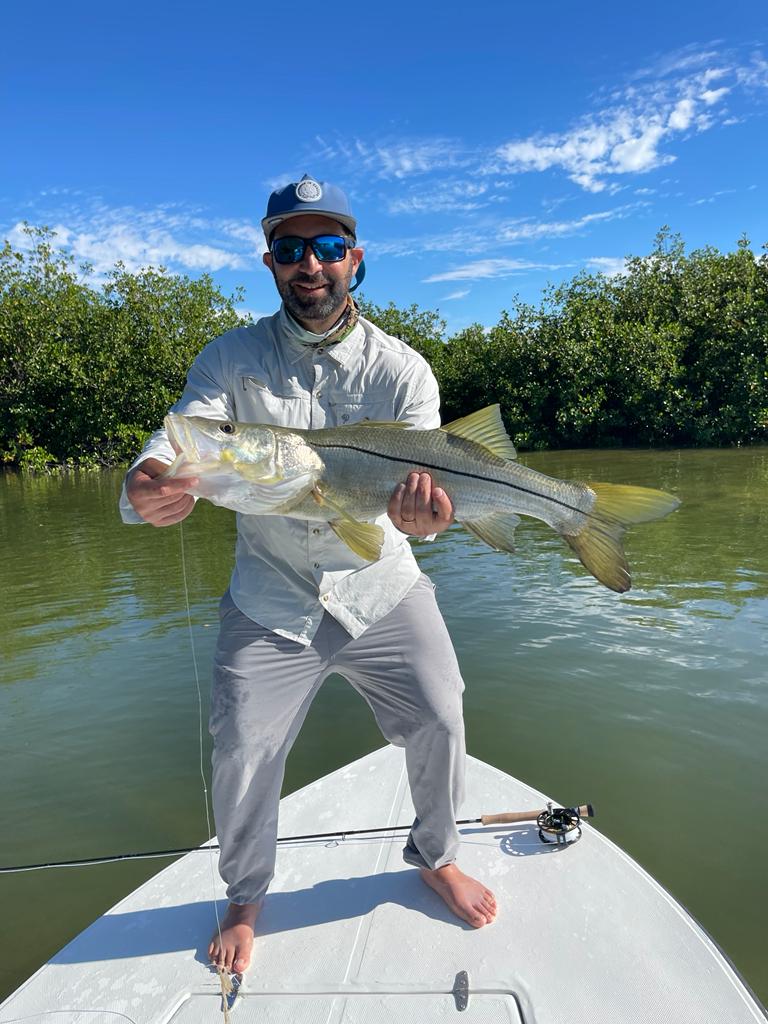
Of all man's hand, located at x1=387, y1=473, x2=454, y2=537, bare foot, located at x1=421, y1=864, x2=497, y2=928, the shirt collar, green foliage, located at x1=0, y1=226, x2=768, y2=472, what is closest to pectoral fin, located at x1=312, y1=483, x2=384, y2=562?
Result: man's hand, located at x1=387, y1=473, x2=454, y2=537

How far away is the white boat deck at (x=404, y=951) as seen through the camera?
2.39 metres

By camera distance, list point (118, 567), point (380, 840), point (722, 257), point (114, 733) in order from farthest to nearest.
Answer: point (722, 257)
point (118, 567)
point (114, 733)
point (380, 840)

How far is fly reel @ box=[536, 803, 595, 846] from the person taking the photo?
3.29 meters

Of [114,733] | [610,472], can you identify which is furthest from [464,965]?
[610,472]

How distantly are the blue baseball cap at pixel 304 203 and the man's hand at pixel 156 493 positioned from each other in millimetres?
1184

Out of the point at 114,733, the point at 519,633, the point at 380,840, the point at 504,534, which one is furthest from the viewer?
the point at 519,633

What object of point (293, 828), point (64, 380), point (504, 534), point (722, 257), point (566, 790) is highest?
point (722, 257)

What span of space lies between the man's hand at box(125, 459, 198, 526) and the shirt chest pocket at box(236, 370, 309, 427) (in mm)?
603

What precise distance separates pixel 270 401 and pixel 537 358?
108 ft

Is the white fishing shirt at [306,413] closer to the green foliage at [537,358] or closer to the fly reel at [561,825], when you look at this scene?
the fly reel at [561,825]

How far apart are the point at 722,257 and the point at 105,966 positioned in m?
35.9

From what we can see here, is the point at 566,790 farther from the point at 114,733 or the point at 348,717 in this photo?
the point at 114,733

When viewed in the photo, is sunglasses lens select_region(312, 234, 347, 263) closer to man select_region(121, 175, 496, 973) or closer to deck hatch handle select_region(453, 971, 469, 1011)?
man select_region(121, 175, 496, 973)

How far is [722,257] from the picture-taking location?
31.8 metres
